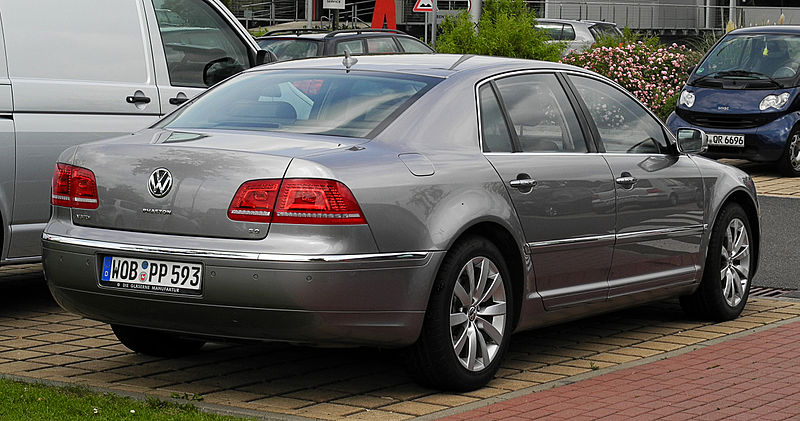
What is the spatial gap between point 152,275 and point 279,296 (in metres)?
0.60

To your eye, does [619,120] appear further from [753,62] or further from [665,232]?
[753,62]

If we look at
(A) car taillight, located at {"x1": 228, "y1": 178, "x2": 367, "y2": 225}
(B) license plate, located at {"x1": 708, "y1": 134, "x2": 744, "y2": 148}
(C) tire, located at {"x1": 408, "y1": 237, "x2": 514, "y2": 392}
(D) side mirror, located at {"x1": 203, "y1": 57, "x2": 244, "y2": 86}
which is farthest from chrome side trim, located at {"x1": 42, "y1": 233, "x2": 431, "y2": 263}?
(B) license plate, located at {"x1": 708, "y1": 134, "x2": 744, "y2": 148}

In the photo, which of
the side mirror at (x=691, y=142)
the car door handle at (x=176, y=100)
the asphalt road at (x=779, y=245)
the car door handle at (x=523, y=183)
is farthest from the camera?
the asphalt road at (x=779, y=245)

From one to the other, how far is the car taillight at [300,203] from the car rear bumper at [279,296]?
Answer: 15cm

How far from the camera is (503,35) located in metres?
20.7

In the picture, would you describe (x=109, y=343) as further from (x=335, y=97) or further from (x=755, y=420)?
(x=755, y=420)

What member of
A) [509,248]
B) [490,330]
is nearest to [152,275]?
[490,330]

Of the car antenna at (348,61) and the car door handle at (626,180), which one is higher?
the car antenna at (348,61)

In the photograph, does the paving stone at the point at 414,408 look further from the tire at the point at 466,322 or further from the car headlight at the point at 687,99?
the car headlight at the point at 687,99

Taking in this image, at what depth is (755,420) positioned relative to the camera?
229 inches

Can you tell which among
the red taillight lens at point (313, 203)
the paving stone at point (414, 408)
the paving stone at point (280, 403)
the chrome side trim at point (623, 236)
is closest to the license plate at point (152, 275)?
the red taillight lens at point (313, 203)

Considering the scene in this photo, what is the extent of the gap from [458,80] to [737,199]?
2605mm

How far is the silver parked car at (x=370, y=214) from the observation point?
5.76 meters

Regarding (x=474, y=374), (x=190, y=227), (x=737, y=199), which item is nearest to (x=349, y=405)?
(x=474, y=374)
